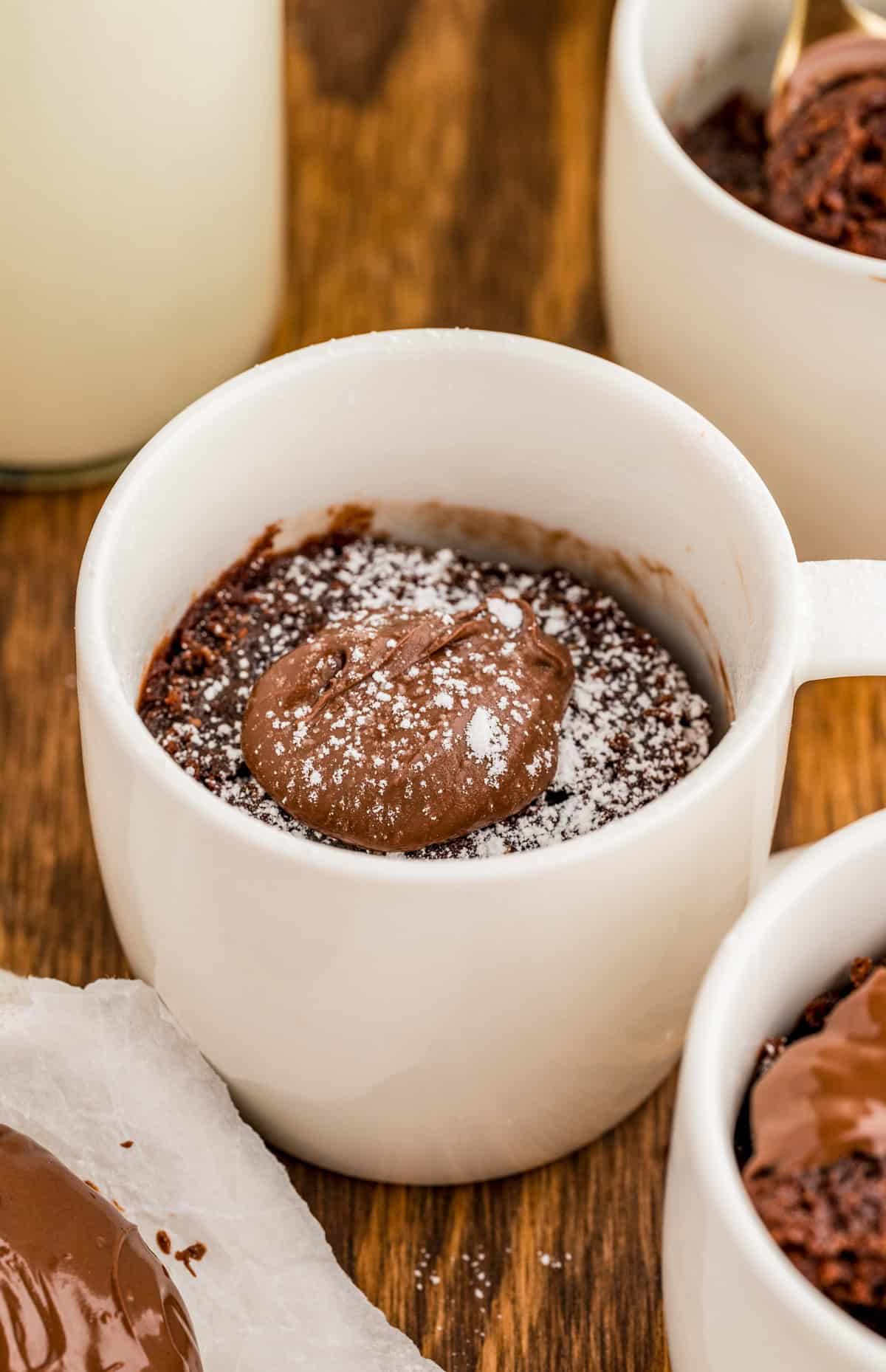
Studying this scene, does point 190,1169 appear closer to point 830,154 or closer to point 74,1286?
point 74,1286

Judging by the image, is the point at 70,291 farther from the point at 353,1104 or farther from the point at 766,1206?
the point at 766,1206

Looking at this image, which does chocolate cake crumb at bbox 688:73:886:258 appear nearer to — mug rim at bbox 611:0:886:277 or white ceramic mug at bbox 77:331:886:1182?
mug rim at bbox 611:0:886:277

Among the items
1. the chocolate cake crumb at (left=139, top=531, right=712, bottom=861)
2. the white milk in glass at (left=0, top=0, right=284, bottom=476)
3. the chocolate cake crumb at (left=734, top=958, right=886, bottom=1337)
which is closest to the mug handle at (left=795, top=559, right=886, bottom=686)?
the chocolate cake crumb at (left=139, top=531, right=712, bottom=861)

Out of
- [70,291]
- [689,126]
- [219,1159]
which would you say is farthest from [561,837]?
[689,126]

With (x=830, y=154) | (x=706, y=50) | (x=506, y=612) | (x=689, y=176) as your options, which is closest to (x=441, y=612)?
(x=506, y=612)

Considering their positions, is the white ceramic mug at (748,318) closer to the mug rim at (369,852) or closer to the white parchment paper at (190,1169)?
the mug rim at (369,852)
